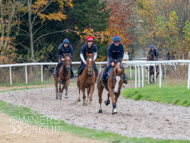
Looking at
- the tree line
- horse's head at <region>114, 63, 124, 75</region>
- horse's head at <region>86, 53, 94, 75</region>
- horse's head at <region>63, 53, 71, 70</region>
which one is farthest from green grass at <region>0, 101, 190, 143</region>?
the tree line

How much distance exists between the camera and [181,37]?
29.1 metres

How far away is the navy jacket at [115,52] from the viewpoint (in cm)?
1140

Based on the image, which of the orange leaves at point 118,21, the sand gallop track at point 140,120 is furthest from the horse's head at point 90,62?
the orange leaves at point 118,21

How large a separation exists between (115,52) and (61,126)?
3.55 m

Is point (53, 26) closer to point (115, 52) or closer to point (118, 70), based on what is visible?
point (115, 52)

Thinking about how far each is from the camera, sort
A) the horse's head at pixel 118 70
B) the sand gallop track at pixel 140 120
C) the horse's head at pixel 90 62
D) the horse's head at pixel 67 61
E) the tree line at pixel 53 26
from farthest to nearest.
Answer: the tree line at pixel 53 26, the horse's head at pixel 67 61, the horse's head at pixel 90 62, the horse's head at pixel 118 70, the sand gallop track at pixel 140 120

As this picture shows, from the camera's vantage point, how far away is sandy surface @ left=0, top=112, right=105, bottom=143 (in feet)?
23.3

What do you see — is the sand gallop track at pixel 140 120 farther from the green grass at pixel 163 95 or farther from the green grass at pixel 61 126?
the green grass at pixel 163 95

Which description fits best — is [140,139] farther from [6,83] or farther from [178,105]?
[6,83]

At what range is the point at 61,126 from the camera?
28.3 feet

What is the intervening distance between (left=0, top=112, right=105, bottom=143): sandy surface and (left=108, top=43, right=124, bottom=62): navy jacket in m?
3.62

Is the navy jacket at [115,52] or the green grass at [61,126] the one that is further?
the navy jacket at [115,52]

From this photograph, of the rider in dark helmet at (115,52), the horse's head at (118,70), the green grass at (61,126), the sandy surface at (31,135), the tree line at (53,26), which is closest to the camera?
the green grass at (61,126)

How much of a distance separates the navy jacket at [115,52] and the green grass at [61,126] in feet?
8.52
